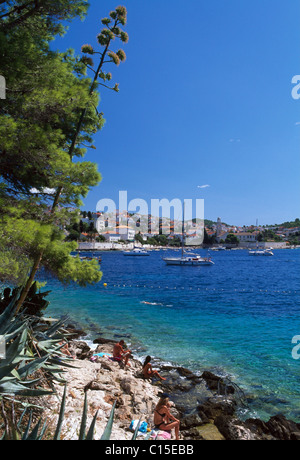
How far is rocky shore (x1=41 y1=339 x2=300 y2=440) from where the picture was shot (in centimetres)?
529

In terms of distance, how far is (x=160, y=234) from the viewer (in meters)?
164

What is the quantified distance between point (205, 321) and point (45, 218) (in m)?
14.0

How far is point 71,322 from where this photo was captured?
1628cm

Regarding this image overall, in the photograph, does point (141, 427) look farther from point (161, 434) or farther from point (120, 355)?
point (120, 355)

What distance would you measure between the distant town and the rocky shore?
10109cm

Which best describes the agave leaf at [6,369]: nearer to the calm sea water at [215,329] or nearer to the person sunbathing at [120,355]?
the calm sea water at [215,329]

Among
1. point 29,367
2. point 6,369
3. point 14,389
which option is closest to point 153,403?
point 29,367

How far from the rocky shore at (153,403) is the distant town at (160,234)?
332 ft

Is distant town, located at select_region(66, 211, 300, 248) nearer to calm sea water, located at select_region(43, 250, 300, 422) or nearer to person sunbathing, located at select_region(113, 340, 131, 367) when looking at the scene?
calm sea water, located at select_region(43, 250, 300, 422)

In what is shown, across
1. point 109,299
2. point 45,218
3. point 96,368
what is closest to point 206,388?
point 96,368

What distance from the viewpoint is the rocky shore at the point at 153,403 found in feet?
17.4

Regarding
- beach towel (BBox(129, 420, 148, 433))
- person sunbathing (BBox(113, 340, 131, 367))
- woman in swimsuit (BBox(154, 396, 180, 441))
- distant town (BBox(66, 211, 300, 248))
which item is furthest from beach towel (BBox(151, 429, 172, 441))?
distant town (BBox(66, 211, 300, 248))

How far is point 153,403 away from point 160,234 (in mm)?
156973

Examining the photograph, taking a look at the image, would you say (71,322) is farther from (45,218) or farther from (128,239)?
(128,239)
